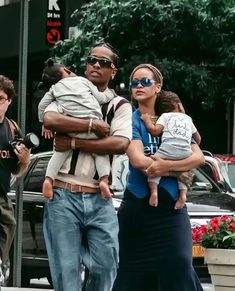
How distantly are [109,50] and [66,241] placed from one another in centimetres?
132

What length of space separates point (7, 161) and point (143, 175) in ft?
3.17

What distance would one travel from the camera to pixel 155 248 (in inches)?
271

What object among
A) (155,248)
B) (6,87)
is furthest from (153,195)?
(6,87)

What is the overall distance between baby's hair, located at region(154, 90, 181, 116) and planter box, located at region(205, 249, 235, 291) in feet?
3.73

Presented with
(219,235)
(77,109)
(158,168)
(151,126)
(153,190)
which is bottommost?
(219,235)

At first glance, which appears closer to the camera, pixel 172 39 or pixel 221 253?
pixel 221 253

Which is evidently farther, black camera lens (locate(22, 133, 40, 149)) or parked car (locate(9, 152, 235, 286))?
parked car (locate(9, 152, 235, 286))

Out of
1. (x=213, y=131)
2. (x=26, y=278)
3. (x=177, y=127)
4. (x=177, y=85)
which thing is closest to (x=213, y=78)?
(x=177, y=85)

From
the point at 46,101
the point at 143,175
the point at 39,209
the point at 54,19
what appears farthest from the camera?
the point at 54,19

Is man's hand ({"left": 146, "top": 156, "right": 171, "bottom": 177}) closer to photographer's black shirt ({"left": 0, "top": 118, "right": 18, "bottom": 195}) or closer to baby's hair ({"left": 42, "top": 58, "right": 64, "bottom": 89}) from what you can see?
baby's hair ({"left": 42, "top": 58, "right": 64, "bottom": 89})

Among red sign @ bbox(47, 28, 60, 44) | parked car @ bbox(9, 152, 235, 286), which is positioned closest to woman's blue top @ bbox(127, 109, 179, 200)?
parked car @ bbox(9, 152, 235, 286)

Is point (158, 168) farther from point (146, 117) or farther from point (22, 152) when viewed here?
point (22, 152)

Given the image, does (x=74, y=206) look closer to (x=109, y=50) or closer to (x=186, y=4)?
(x=109, y=50)

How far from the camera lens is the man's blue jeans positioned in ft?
21.1
